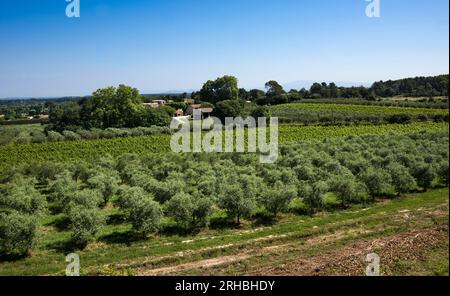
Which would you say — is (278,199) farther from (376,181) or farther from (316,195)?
(376,181)

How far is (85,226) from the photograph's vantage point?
18.6 m

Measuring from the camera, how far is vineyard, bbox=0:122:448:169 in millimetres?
43781

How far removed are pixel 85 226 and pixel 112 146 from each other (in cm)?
3126

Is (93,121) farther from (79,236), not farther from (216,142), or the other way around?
(79,236)

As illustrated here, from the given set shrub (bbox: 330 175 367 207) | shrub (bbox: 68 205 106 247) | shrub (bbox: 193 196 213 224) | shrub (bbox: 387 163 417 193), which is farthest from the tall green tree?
shrub (bbox: 68 205 106 247)

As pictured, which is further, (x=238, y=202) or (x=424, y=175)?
(x=424, y=175)

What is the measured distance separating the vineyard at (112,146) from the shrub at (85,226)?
24.6 meters

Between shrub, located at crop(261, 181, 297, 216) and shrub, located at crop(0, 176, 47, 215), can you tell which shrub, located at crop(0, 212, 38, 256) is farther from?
shrub, located at crop(261, 181, 297, 216)

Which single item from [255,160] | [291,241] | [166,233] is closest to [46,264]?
[166,233]

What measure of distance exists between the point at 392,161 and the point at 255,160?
40.5 ft

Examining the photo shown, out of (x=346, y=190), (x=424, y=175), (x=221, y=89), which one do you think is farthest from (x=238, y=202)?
(x=221, y=89)

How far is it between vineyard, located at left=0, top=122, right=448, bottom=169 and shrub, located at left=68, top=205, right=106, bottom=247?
2458 cm

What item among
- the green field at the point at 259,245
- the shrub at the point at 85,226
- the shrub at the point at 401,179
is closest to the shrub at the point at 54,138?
the green field at the point at 259,245

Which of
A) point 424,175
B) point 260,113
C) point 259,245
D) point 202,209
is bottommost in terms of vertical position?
point 259,245
